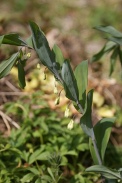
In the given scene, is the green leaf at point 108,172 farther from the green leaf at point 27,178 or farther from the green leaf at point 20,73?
the green leaf at point 20,73

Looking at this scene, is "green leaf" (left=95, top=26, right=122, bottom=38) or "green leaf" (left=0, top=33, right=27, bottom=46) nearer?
"green leaf" (left=0, top=33, right=27, bottom=46)

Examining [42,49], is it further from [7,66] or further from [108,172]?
[108,172]

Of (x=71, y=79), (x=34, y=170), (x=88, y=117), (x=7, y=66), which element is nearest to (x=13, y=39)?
(x=7, y=66)

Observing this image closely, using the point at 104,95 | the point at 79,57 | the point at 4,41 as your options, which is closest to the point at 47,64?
the point at 4,41

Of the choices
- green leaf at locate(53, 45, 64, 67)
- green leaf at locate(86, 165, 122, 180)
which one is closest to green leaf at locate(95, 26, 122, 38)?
green leaf at locate(53, 45, 64, 67)

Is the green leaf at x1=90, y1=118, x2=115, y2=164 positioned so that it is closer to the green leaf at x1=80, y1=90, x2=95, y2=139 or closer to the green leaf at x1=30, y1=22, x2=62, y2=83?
the green leaf at x1=80, y1=90, x2=95, y2=139

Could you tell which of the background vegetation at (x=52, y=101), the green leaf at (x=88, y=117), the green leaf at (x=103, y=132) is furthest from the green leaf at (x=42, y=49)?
the background vegetation at (x=52, y=101)

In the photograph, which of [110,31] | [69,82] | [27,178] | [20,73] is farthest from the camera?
[110,31]
